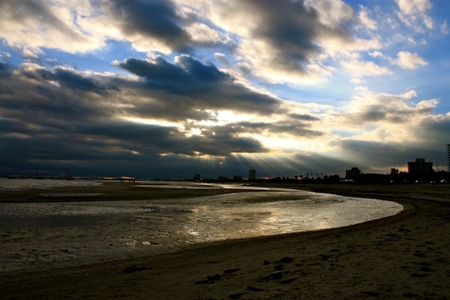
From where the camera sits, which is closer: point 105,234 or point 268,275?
point 268,275

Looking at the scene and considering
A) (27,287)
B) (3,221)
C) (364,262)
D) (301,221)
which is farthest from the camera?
(301,221)

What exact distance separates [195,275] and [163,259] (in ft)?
8.46

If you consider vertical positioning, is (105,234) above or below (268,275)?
below

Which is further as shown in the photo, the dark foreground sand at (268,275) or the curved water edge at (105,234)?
the curved water edge at (105,234)

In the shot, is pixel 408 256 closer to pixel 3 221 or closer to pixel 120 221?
pixel 120 221

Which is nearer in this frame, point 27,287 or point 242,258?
point 27,287

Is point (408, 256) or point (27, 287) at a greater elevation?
point (408, 256)

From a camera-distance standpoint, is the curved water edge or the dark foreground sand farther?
the curved water edge

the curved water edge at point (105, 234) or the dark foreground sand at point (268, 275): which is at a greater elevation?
the dark foreground sand at point (268, 275)

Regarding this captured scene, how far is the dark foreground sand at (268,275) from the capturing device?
253 inches

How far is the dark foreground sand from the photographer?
641cm

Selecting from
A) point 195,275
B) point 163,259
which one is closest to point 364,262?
point 195,275

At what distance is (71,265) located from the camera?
9.79 m

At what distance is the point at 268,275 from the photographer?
25.3 ft
